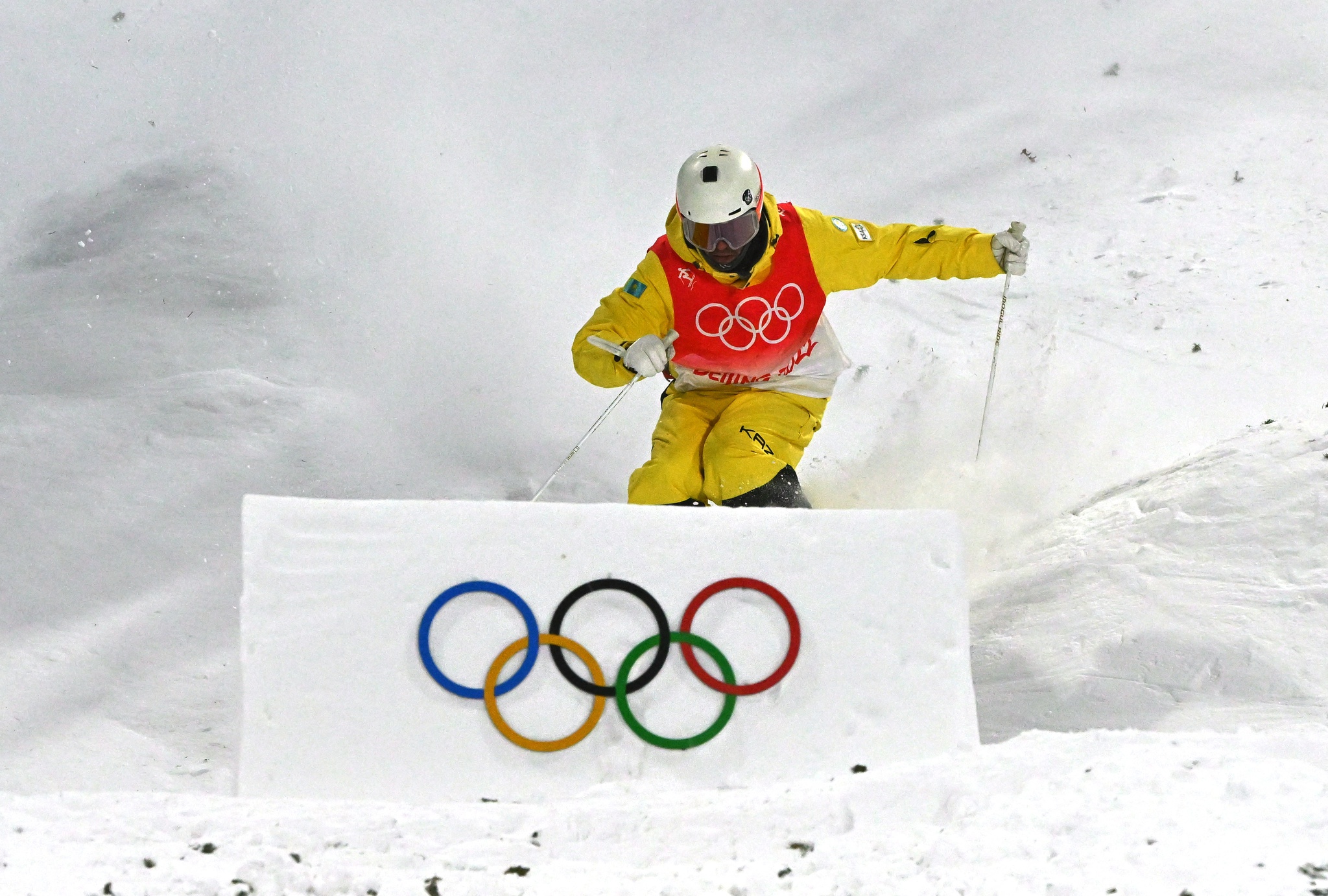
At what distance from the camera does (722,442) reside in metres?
4.12

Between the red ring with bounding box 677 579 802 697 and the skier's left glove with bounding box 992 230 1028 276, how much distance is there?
5.07 feet

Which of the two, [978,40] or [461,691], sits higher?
[978,40]

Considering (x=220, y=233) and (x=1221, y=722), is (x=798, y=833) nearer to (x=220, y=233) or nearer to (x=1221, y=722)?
(x=1221, y=722)

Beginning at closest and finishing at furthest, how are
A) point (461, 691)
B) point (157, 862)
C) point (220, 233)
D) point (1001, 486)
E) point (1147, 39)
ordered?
point (157, 862), point (461, 691), point (1001, 486), point (220, 233), point (1147, 39)

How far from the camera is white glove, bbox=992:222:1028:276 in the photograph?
13.4 ft

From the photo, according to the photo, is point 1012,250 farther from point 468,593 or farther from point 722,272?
point 468,593

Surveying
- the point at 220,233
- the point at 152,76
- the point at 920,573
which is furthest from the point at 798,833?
the point at 152,76

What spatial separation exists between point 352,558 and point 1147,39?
760cm

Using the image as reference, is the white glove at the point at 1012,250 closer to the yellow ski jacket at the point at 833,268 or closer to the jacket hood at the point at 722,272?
the yellow ski jacket at the point at 833,268

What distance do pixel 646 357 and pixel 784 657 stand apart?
1.24m

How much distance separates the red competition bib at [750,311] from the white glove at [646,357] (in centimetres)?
19

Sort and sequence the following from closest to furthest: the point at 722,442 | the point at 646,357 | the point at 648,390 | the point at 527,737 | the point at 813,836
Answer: the point at 813,836
the point at 527,737
the point at 646,357
the point at 722,442
the point at 648,390

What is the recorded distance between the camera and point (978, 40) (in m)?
9.15

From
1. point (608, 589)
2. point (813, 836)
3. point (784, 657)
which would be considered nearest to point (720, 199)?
point (608, 589)
